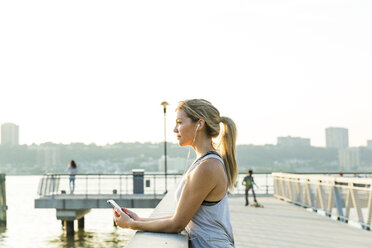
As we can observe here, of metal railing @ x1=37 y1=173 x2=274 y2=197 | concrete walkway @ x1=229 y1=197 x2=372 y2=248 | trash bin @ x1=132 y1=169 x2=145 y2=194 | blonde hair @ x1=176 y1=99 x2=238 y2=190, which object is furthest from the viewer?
trash bin @ x1=132 y1=169 x2=145 y2=194

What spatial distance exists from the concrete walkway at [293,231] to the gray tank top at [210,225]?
5824mm

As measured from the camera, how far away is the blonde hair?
2891 millimetres

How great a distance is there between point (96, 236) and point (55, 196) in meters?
3.82

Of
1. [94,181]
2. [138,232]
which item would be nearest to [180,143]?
[138,232]

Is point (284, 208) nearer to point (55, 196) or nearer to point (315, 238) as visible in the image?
Answer: point (315, 238)

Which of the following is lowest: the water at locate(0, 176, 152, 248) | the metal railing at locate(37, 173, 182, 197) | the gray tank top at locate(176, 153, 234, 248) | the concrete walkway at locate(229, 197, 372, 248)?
the water at locate(0, 176, 152, 248)

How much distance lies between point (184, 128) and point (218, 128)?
22 cm

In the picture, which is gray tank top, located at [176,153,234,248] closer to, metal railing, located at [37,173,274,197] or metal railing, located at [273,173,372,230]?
metal railing, located at [273,173,372,230]

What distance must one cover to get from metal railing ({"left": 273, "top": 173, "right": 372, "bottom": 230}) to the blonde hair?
24.3 ft

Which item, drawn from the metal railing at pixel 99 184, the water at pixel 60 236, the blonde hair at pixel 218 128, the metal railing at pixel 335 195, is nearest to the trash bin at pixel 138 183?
the metal railing at pixel 99 184

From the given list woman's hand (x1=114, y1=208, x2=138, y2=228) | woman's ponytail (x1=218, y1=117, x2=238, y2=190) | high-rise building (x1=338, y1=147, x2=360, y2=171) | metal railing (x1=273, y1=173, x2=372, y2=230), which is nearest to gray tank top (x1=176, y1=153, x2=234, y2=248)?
woman's ponytail (x1=218, y1=117, x2=238, y2=190)

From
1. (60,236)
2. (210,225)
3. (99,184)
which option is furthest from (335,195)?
(60,236)

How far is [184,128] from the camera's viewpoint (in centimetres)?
292

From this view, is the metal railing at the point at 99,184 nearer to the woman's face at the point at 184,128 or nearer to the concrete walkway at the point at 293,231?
the concrete walkway at the point at 293,231
